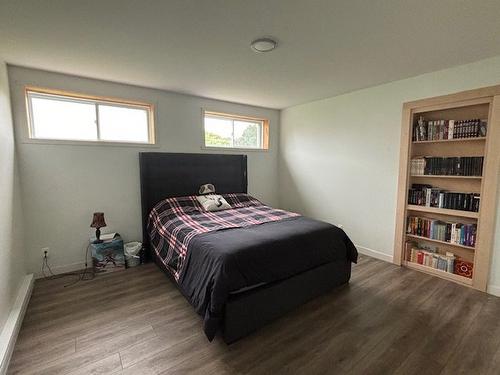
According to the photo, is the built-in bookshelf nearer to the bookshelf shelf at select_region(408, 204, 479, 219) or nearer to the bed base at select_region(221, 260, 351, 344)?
the bookshelf shelf at select_region(408, 204, 479, 219)

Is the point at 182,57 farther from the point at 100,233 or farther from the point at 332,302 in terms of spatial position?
the point at 332,302

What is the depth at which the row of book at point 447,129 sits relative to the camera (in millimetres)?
2471

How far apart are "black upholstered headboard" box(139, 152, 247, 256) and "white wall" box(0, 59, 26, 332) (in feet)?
4.02

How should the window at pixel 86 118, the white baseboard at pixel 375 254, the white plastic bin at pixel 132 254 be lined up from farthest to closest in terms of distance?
the white baseboard at pixel 375 254, the white plastic bin at pixel 132 254, the window at pixel 86 118

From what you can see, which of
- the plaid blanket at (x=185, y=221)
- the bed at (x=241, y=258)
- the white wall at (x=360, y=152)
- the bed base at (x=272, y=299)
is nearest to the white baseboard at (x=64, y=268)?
the bed at (x=241, y=258)

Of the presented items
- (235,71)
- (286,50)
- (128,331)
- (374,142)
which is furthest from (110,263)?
(374,142)

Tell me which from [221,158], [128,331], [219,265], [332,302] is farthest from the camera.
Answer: [221,158]

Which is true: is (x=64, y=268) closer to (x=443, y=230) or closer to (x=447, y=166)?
(x=443, y=230)

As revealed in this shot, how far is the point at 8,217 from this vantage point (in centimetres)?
207

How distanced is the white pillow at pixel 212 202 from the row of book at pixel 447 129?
2552mm

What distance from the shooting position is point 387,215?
3203 mm

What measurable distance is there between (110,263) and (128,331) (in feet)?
4.13

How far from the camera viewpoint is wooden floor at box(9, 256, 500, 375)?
1.58 m

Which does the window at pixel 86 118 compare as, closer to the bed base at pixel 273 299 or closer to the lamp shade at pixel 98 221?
the lamp shade at pixel 98 221
